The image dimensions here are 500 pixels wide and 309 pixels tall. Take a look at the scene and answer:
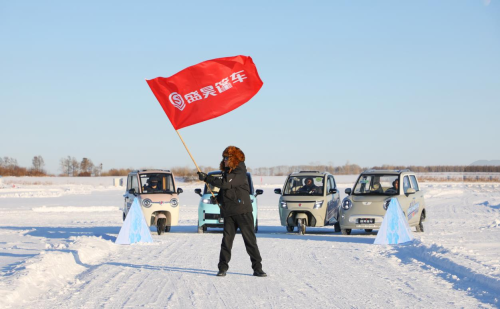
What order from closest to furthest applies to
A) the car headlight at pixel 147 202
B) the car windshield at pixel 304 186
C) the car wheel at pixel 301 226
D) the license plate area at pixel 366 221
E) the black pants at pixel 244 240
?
the black pants at pixel 244 240, the license plate area at pixel 366 221, the car headlight at pixel 147 202, the car wheel at pixel 301 226, the car windshield at pixel 304 186

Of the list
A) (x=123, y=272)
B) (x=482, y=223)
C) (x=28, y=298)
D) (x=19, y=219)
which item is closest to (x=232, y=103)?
(x=123, y=272)

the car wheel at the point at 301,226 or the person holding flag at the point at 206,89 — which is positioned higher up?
the person holding flag at the point at 206,89

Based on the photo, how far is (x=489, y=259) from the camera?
13.5m

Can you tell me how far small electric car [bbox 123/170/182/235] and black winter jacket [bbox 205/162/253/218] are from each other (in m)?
10.2

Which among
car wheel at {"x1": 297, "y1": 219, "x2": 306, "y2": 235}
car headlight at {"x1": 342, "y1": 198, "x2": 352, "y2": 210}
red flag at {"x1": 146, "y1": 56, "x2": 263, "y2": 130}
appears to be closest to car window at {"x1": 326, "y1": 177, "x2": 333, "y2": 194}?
car wheel at {"x1": 297, "y1": 219, "x2": 306, "y2": 235}

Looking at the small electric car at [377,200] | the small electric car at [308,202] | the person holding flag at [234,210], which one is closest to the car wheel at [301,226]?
the small electric car at [308,202]

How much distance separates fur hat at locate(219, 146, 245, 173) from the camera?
11527 millimetres

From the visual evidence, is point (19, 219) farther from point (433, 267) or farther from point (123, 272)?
point (433, 267)

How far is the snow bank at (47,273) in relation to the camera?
9.59m

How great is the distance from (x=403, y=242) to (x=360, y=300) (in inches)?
336

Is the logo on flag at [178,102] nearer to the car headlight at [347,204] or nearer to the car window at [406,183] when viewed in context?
the car headlight at [347,204]

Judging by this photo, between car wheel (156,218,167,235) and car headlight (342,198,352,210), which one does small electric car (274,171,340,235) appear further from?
car wheel (156,218,167,235)

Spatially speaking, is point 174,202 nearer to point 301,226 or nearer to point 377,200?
point 301,226

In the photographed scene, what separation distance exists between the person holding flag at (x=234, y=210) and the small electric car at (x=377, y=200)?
9277 millimetres
